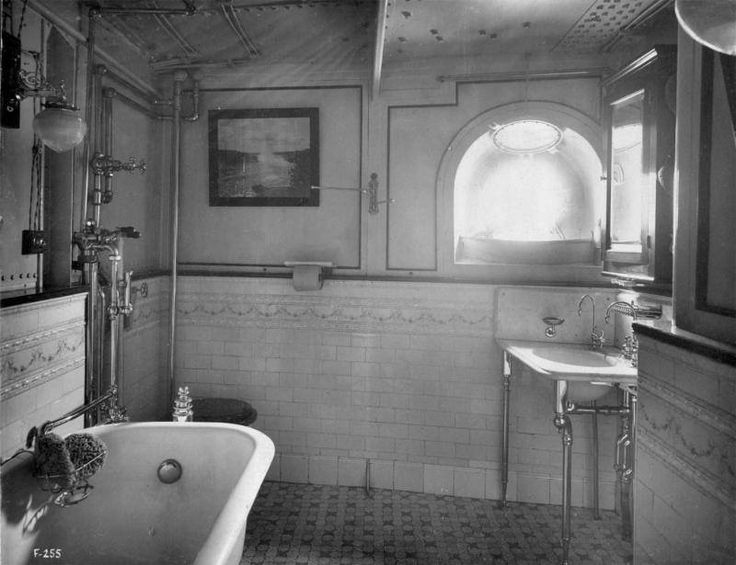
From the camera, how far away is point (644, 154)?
186 cm

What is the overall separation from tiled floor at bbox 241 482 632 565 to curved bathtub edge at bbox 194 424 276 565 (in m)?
0.87

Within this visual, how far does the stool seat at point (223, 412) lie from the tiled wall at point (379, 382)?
1.11ft

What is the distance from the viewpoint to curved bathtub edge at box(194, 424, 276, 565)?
3.46 ft

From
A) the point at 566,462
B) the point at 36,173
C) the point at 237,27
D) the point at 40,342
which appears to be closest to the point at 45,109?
the point at 36,173

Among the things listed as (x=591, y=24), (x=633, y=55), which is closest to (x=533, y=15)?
(x=591, y=24)

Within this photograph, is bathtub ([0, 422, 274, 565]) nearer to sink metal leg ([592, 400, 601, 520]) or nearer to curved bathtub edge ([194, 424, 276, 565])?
curved bathtub edge ([194, 424, 276, 565])

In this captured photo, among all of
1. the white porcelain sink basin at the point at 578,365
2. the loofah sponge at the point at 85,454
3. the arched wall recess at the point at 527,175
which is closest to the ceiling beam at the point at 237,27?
the arched wall recess at the point at 527,175

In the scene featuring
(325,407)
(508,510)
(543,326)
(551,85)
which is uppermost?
(551,85)

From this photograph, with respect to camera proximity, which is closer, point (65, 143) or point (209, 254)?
point (65, 143)

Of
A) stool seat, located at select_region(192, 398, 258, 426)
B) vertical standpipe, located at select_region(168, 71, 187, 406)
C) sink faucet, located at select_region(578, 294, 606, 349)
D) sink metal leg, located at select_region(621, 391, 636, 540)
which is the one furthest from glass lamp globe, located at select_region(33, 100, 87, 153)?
sink metal leg, located at select_region(621, 391, 636, 540)

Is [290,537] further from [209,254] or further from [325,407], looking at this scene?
[209,254]

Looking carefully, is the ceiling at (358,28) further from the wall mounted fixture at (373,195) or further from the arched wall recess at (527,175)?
the wall mounted fixture at (373,195)

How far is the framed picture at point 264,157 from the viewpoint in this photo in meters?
2.88

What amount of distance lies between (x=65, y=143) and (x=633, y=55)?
9.15ft
